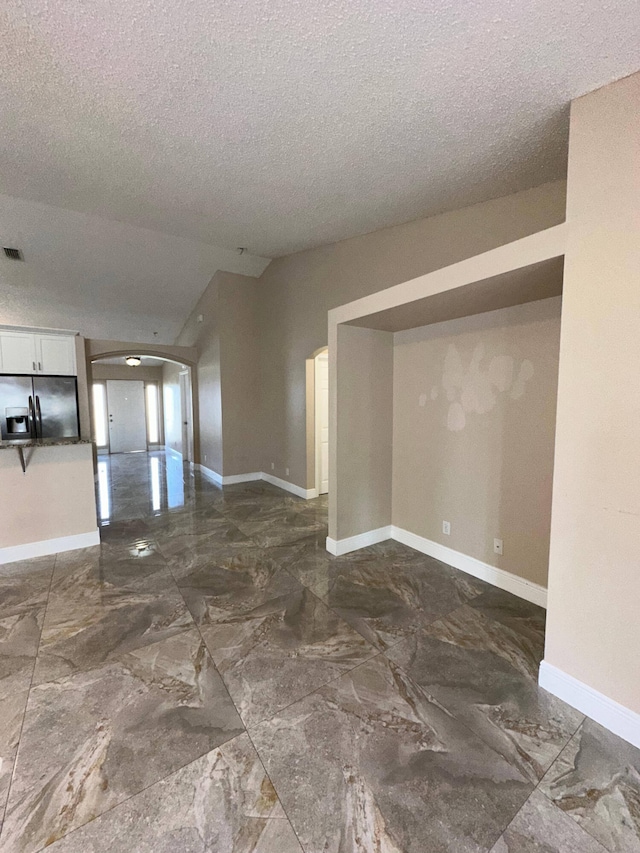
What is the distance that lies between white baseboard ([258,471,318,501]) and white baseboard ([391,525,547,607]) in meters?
1.84

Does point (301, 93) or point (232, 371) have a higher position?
point (301, 93)

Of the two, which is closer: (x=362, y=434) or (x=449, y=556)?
(x=449, y=556)

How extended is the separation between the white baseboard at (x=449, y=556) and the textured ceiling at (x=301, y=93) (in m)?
2.79

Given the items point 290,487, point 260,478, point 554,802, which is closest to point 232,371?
point 260,478

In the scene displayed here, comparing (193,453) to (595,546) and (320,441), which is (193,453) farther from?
(595,546)

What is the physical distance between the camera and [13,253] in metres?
4.68

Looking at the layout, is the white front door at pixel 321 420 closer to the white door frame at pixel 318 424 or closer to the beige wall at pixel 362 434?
the white door frame at pixel 318 424

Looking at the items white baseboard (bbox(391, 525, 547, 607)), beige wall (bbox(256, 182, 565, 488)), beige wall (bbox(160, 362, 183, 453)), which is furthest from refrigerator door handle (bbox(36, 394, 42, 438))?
white baseboard (bbox(391, 525, 547, 607))

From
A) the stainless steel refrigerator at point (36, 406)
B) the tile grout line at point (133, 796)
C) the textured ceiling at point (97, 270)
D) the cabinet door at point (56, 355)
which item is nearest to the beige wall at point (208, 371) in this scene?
the textured ceiling at point (97, 270)

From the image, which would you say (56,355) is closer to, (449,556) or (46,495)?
(46,495)

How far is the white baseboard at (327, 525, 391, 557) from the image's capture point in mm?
3344

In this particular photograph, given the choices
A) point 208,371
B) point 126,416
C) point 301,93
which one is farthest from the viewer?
point 126,416

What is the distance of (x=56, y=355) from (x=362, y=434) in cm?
344

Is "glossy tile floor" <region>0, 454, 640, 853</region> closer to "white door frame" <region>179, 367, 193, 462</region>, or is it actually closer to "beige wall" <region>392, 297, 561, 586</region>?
"beige wall" <region>392, 297, 561, 586</region>
